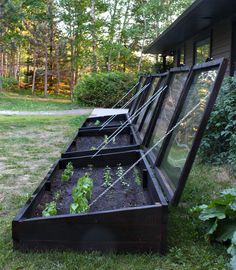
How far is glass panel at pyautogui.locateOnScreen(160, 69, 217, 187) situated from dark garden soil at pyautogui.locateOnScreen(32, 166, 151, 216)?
0.30 m

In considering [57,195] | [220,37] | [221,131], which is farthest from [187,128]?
[220,37]

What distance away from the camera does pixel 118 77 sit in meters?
15.5

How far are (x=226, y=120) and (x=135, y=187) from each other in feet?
6.45

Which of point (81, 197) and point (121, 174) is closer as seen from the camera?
point (81, 197)

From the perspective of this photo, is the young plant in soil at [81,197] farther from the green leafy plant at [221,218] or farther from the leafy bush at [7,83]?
the leafy bush at [7,83]

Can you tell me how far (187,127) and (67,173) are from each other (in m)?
1.31

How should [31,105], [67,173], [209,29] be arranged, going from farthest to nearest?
[31,105], [209,29], [67,173]

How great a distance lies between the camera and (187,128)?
305cm

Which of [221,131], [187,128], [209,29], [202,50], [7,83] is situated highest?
[209,29]

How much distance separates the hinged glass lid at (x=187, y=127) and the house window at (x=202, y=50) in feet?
21.3

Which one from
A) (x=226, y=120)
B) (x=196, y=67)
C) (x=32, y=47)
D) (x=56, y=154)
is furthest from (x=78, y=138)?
(x=32, y=47)

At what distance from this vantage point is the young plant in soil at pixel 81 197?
263cm

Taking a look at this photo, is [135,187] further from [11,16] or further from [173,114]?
[11,16]

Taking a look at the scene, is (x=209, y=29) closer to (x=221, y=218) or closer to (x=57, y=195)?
(x=57, y=195)
